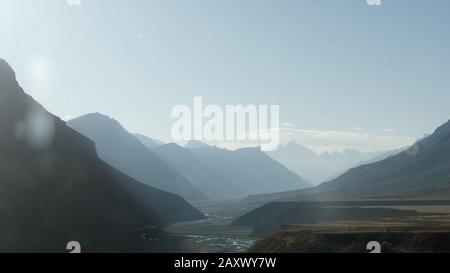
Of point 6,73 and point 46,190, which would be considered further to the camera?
point 6,73

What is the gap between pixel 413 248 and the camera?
70.9 meters

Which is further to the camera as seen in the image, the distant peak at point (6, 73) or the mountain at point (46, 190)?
the distant peak at point (6, 73)

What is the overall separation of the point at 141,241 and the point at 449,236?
395 ft

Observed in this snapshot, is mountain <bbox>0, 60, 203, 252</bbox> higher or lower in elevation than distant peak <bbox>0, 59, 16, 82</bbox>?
lower

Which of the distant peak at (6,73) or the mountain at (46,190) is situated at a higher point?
the distant peak at (6,73)

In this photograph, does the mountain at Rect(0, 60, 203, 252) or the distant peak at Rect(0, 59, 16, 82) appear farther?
the distant peak at Rect(0, 59, 16, 82)

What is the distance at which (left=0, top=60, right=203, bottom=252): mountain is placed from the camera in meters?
143

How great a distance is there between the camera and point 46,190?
15862 centimetres

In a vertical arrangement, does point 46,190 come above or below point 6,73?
below

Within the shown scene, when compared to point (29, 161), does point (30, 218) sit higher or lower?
lower

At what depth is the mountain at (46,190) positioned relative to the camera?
143000 millimetres
